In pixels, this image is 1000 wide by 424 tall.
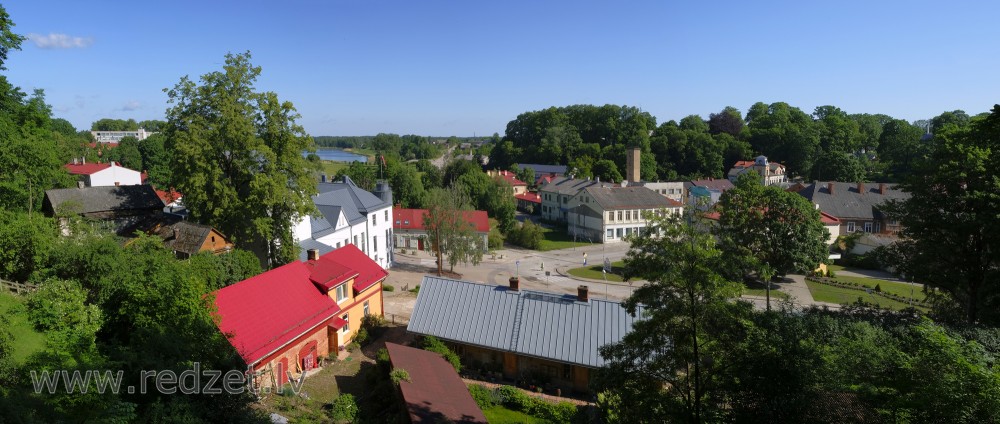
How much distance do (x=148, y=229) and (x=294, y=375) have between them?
13548 millimetres

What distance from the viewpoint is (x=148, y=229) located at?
2686 centimetres

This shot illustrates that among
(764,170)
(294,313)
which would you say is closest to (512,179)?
(764,170)

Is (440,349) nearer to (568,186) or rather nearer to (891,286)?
(891,286)

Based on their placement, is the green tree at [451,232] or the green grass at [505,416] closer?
the green grass at [505,416]

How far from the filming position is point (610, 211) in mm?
55812

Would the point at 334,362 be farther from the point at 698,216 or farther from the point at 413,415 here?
the point at 698,216

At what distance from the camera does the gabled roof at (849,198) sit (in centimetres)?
5344

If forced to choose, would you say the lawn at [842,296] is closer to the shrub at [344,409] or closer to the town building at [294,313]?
the town building at [294,313]

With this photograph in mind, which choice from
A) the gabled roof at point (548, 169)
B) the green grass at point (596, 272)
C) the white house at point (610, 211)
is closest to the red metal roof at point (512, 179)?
the gabled roof at point (548, 169)

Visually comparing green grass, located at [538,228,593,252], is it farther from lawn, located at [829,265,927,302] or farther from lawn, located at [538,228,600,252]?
lawn, located at [829,265,927,302]

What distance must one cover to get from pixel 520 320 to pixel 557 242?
34.5 meters

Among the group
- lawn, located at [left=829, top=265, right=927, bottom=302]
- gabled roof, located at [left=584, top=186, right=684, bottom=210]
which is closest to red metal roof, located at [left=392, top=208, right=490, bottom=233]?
gabled roof, located at [left=584, top=186, right=684, bottom=210]

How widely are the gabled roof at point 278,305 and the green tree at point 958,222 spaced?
2413 centimetres

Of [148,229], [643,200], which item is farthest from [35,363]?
[643,200]
